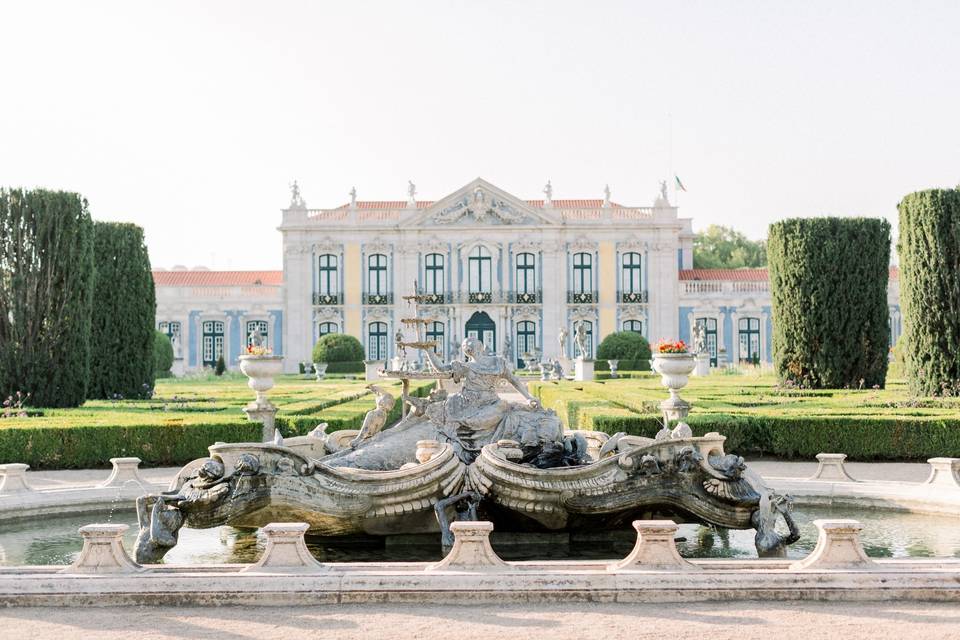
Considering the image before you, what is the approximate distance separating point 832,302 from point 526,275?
20.8m

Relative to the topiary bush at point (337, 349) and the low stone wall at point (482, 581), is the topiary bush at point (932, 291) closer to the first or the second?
the low stone wall at point (482, 581)

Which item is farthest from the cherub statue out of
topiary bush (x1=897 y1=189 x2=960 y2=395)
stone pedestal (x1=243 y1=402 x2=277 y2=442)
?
topiary bush (x1=897 y1=189 x2=960 y2=395)

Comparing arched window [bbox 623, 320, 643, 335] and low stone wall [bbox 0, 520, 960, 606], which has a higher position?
arched window [bbox 623, 320, 643, 335]

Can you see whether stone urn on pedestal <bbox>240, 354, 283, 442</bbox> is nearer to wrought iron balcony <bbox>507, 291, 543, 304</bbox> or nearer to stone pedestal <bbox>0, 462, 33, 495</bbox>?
stone pedestal <bbox>0, 462, 33, 495</bbox>

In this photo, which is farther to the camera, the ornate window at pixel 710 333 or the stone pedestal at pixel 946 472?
the ornate window at pixel 710 333

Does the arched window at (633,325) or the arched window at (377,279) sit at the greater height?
the arched window at (377,279)

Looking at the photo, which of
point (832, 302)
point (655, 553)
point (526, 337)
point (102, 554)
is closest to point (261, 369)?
point (102, 554)

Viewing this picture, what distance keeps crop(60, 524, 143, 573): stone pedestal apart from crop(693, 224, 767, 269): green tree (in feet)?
174

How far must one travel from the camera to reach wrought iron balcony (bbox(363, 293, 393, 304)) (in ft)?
137

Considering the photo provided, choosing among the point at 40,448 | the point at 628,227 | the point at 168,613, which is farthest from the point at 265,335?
the point at 168,613

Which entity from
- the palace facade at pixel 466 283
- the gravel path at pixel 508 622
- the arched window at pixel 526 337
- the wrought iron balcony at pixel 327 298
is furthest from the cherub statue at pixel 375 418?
the wrought iron balcony at pixel 327 298

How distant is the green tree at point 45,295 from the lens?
54.3 feet

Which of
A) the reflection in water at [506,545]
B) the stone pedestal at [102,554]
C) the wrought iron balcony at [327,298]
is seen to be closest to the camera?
the stone pedestal at [102,554]

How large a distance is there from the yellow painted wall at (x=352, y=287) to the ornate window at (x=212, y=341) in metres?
5.08
